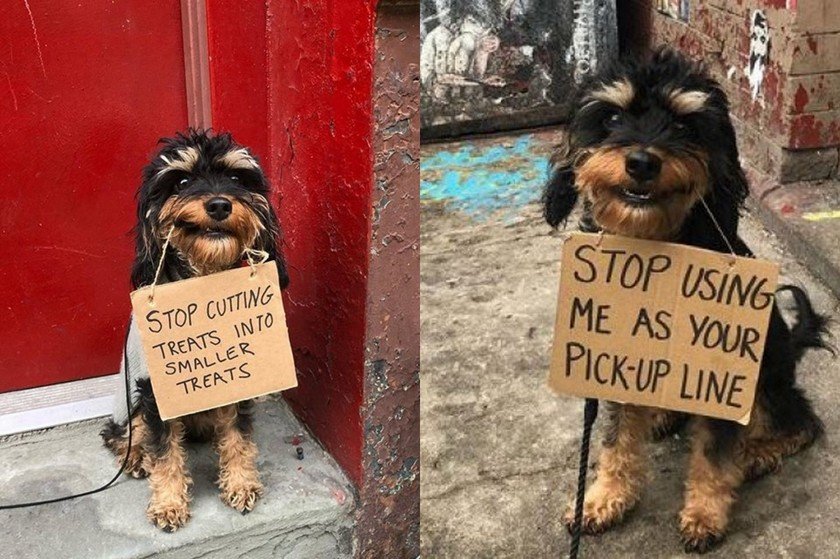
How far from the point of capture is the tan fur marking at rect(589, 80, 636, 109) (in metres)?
2.62

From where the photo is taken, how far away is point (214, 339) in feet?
9.52

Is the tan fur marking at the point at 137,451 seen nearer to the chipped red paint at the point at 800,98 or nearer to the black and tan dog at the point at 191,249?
the black and tan dog at the point at 191,249

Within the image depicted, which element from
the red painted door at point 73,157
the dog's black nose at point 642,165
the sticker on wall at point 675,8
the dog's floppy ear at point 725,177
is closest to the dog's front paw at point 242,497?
the red painted door at point 73,157

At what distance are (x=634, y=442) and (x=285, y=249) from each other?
1.44m

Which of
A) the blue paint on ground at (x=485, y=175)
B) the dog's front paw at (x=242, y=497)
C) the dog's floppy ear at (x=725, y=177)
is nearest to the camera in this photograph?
the dog's floppy ear at (x=725, y=177)

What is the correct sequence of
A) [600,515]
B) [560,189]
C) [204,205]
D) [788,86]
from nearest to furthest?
1. [204,205]
2. [560,189]
3. [600,515]
4. [788,86]

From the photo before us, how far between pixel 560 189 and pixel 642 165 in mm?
503

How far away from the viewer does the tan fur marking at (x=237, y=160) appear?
2.82 m

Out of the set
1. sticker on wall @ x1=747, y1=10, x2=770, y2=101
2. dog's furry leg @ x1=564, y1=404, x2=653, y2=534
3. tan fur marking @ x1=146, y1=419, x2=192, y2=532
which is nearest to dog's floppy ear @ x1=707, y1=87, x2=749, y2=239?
dog's furry leg @ x1=564, y1=404, x2=653, y2=534

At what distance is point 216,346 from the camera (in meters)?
2.91

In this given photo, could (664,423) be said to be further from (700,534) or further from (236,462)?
(236,462)

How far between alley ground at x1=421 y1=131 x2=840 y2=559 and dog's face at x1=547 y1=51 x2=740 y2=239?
123cm

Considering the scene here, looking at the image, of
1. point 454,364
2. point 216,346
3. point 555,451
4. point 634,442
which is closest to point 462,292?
point 454,364

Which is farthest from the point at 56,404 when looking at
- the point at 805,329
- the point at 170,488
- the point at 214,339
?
the point at 805,329
